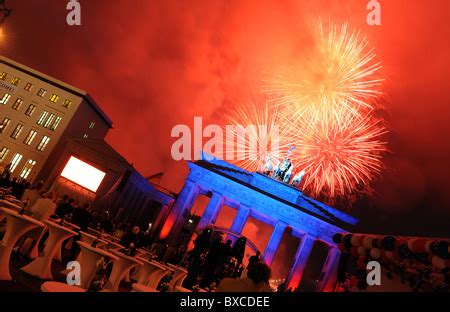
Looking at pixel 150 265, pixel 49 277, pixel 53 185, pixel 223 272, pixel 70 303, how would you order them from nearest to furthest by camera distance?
pixel 70 303 → pixel 49 277 → pixel 150 265 → pixel 223 272 → pixel 53 185

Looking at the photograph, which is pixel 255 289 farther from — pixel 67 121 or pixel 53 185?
pixel 67 121

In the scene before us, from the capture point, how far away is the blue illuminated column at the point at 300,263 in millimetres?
38000

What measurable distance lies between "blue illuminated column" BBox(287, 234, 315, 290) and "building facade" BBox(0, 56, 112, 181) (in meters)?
32.1

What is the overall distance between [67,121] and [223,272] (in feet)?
113

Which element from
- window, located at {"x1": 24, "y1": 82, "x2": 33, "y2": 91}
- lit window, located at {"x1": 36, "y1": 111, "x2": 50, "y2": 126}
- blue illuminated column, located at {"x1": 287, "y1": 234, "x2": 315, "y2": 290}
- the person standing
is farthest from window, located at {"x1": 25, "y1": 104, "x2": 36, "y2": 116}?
the person standing

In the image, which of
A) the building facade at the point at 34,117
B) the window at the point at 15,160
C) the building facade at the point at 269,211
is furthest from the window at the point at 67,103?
the building facade at the point at 269,211

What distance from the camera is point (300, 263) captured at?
3856 cm

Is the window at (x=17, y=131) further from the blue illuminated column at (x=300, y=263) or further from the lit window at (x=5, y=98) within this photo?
the blue illuminated column at (x=300, y=263)

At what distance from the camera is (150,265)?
11266 mm

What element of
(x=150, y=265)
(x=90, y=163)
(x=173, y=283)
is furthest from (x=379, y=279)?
(x=90, y=163)

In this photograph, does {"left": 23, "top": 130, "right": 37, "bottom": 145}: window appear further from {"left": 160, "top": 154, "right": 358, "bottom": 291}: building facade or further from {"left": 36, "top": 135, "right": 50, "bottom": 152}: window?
{"left": 160, "top": 154, "right": 358, "bottom": 291}: building facade

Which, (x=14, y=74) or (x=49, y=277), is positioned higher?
(x=14, y=74)

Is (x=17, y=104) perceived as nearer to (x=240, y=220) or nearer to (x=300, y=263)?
(x=240, y=220)

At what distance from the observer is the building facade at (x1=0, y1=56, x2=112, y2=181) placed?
44.0 metres
